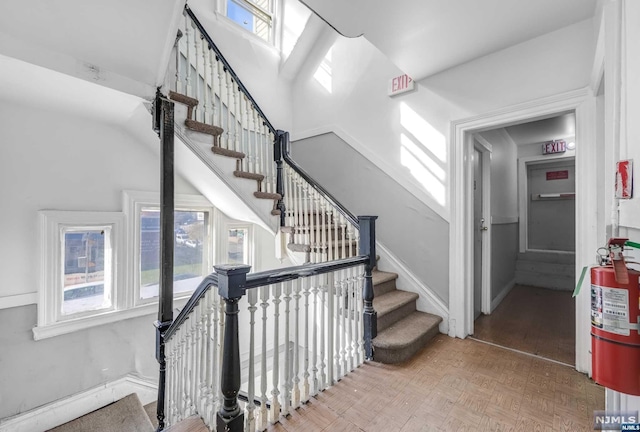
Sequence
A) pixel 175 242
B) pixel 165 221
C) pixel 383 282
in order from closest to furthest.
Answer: pixel 165 221 → pixel 383 282 → pixel 175 242

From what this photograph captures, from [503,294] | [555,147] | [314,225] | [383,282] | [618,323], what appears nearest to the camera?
[618,323]

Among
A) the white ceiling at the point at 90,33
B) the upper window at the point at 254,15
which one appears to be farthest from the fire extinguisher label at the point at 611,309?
the upper window at the point at 254,15

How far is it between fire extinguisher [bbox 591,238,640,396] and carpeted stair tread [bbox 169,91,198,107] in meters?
2.89

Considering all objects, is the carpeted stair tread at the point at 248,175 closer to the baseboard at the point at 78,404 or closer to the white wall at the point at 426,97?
the white wall at the point at 426,97

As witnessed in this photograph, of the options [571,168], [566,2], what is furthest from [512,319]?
[571,168]

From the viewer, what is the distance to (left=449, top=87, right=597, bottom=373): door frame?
1.94 meters

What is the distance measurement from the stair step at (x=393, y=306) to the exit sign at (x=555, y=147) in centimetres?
377

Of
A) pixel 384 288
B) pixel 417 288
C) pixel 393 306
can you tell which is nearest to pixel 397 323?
pixel 393 306

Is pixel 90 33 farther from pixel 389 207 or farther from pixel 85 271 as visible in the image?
pixel 389 207

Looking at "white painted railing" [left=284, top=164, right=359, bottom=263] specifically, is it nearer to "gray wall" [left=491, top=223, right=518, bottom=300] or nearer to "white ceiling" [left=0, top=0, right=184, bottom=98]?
"white ceiling" [left=0, top=0, right=184, bottom=98]

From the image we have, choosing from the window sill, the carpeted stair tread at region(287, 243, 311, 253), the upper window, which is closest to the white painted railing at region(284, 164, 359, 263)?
the carpeted stair tread at region(287, 243, 311, 253)

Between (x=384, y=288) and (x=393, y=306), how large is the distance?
1.15 feet

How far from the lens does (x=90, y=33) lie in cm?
163

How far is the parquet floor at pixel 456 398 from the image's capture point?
150 centimetres
